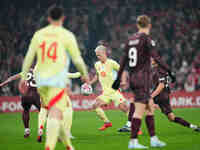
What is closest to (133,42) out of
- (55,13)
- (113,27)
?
(55,13)

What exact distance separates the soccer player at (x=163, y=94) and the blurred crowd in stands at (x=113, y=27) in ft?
40.9

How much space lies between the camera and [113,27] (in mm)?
28297

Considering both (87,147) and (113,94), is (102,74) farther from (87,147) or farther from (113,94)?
(87,147)

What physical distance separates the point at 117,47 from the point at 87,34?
85.8 inches

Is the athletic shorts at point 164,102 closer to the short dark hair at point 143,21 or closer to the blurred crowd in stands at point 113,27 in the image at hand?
the short dark hair at point 143,21

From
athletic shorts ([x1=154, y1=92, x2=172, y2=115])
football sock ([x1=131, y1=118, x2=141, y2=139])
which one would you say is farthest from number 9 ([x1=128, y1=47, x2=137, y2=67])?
athletic shorts ([x1=154, y1=92, x2=172, y2=115])

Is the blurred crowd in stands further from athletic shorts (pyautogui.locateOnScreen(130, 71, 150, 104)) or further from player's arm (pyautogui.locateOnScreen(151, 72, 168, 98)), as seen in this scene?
athletic shorts (pyautogui.locateOnScreen(130, 71, 150, 104))

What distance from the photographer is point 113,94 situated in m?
11.7

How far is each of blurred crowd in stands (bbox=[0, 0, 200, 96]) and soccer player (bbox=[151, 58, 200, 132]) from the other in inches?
490

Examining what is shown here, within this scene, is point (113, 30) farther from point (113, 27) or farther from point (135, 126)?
point (135, 126)

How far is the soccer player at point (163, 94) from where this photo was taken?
33.9ft

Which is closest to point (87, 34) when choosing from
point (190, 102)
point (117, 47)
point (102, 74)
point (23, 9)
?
point (117, 47)

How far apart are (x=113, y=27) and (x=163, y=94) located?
1788 cm

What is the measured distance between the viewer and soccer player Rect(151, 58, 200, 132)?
10.3m
